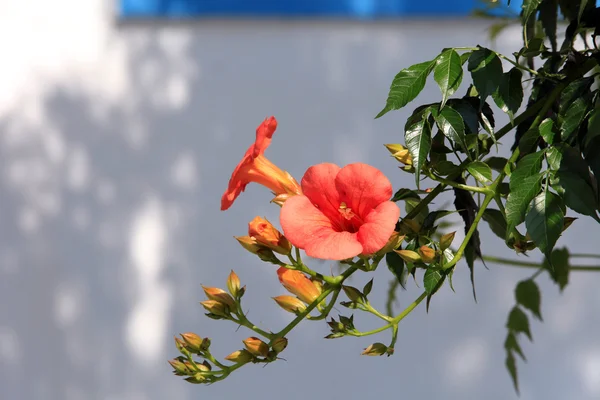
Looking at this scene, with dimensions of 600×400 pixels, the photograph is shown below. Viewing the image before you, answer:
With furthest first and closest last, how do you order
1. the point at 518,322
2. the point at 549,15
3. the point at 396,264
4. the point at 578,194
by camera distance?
1. the point at 518,322
2. the point at 549,15
3. the point at 396,264
4. the point at 578,194

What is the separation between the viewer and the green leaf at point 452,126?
2.27 ft

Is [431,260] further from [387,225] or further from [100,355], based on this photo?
[100,355]

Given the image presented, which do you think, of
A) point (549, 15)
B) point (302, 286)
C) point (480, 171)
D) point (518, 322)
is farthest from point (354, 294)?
point (518, 322)

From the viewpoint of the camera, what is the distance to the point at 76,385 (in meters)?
2.89

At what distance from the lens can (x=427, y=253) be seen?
0.69 meters

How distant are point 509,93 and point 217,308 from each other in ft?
1.04

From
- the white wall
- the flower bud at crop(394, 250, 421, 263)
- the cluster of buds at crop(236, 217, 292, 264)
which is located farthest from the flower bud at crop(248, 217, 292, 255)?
the white wall

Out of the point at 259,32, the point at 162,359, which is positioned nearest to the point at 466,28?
the point at 259,32

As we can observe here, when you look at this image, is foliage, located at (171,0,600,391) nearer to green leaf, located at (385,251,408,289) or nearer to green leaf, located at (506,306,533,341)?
green leaf, located at (385,251,408,289)

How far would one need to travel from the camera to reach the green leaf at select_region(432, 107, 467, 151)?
0.69 meters

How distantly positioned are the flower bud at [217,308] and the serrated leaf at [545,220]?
284 millimetres

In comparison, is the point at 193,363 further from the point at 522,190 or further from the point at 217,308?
the point at 522,190

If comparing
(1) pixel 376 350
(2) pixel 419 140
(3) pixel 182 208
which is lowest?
(1) pixel 376 350

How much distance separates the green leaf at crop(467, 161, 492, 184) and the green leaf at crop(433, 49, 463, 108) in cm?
6
